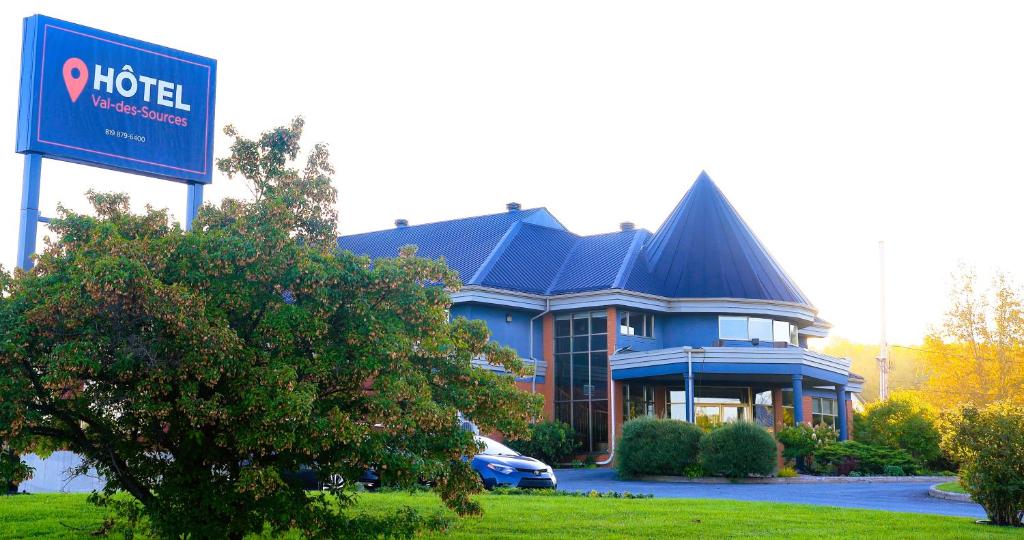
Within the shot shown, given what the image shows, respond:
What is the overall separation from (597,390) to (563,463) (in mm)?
2998

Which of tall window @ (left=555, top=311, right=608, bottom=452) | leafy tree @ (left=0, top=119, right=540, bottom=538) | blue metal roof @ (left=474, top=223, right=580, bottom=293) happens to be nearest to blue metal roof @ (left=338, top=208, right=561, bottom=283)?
blue metal roof @ (left=474, top=223, right=580, bottom=293)

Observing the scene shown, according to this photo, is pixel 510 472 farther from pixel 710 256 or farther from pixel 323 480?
pixel 710 256

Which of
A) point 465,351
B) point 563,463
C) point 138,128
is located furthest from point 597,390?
point 465,351

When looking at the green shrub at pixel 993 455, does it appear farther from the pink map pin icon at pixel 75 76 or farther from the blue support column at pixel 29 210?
the pink map pin icon at pixel 75 76

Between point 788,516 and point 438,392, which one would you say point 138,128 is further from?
point 788,516

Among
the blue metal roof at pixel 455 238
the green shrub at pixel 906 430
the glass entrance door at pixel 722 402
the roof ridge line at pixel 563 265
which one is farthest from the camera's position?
the blue metal roof at pixel 455 238

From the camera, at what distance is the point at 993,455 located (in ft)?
50.8

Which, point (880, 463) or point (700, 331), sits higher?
point (700, 331)

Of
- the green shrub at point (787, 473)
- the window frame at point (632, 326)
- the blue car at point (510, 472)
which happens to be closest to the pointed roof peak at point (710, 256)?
the window frame at point (632, 326)

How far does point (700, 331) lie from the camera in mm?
38562

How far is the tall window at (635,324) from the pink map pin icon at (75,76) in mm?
22673

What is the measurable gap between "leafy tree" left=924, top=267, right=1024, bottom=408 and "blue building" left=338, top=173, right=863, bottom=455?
6385 millimetres

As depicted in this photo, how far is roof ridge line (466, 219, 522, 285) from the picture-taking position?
1505 inches

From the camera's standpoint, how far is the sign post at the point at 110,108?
59.7 feet
